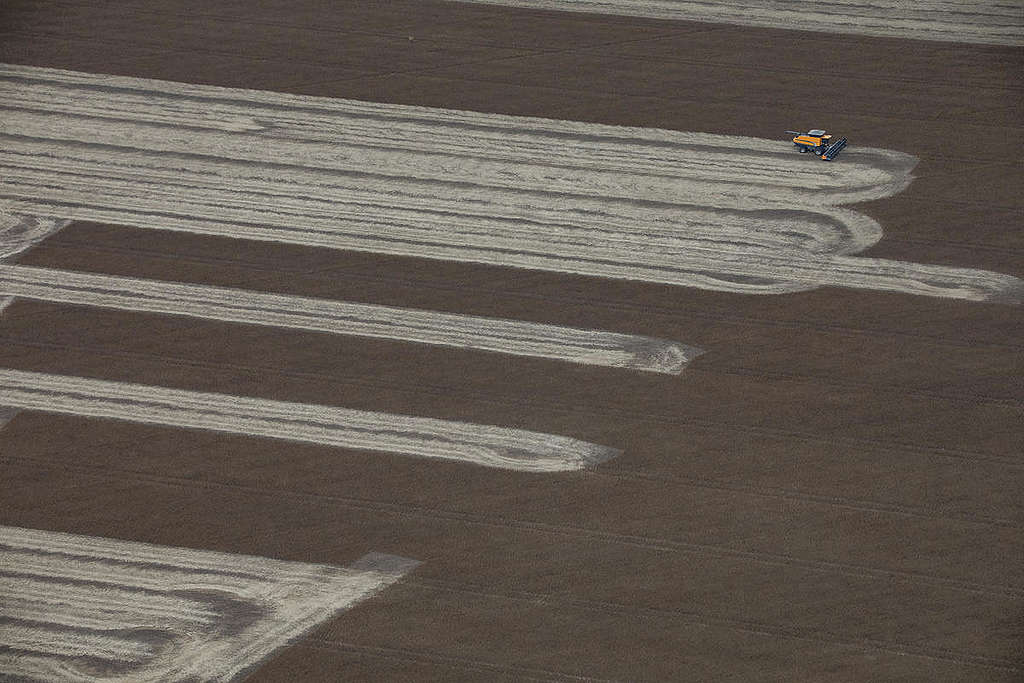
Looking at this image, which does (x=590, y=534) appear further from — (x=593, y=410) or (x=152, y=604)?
(x=152, y=604)

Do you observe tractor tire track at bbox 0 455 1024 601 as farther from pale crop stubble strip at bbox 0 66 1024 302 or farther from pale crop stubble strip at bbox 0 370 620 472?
pale crop stubble strip at bbox 0 66 1024 302

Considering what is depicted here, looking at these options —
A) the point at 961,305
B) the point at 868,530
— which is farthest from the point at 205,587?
the point at 961,305

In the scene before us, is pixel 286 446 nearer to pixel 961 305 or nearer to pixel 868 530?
pixel 868 530

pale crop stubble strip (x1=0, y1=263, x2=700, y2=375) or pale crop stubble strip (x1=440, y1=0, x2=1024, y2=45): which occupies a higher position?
pale crop stubble strip (x1=440, y1=0, x2=1024, y2=45)

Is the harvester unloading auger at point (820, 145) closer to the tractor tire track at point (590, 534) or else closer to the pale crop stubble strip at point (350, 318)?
the pale crop stubble strip at point (350, 318)

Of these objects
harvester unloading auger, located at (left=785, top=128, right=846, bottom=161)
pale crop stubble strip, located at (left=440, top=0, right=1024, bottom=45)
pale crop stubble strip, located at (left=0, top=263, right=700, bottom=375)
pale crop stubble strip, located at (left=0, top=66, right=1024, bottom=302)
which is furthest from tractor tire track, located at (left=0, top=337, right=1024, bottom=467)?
pale crop stubble strip, located at (left=440, top=0, right=1024, bottom=45)

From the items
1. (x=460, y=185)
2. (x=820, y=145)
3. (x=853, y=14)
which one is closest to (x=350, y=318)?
(x=460, y=185)
